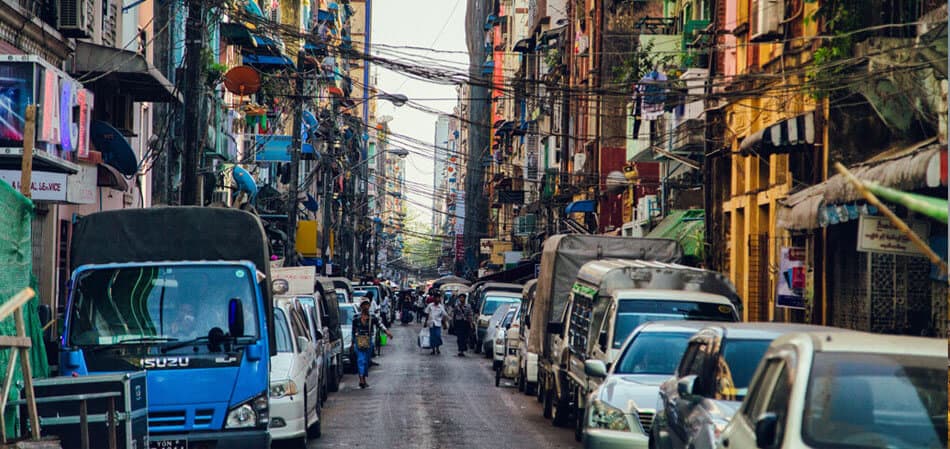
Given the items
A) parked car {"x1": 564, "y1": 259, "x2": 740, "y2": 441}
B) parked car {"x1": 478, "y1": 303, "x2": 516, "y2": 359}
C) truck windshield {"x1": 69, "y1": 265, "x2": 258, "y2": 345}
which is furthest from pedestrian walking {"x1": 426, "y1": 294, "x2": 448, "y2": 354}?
truck windshield {"x1": 69, "y1": 265, "x2": 258, "y2": 345}

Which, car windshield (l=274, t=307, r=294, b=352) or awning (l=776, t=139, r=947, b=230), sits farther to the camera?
car windshield (l=274, t=307, r=294, b=352)

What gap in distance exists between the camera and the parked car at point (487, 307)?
44312 millimetres

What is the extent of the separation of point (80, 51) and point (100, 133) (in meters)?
1.62

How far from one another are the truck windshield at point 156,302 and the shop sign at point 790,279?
12538 millimetres

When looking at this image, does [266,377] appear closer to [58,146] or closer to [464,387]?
[58,146]

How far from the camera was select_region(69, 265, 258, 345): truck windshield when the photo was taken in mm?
13680

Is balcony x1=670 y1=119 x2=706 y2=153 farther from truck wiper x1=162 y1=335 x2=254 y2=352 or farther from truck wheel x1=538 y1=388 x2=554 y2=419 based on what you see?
truck wiper x1=162 y1=335 x2=254 y2=352

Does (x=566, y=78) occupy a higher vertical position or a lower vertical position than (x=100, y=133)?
higher

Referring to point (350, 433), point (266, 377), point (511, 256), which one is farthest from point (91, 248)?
point (511, 256)

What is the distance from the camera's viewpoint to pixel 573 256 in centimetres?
2412

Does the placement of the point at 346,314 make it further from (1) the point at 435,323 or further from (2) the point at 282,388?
(2) the point at 282,388

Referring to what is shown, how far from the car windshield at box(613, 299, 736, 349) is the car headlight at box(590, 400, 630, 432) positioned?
354 cm

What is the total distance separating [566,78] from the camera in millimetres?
66812

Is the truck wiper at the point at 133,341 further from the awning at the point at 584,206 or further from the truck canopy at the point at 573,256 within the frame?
the awning at the point at 584,206
